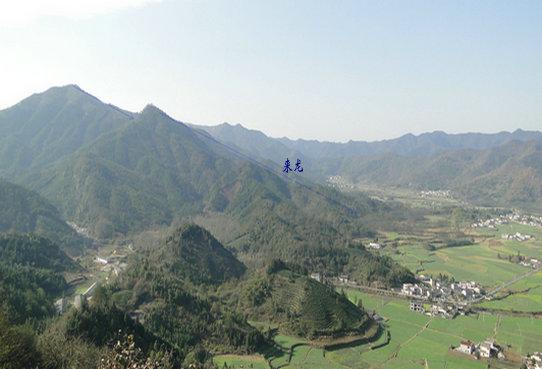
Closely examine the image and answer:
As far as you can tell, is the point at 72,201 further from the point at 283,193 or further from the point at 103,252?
the point at 283,193

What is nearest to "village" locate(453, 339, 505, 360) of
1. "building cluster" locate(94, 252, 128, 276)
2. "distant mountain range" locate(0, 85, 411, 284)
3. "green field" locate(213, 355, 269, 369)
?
"green field" locate(213, 355, 269, 369)

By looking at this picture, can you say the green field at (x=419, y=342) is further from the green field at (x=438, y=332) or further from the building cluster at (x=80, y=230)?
the building cluster at (x=80, y=230)

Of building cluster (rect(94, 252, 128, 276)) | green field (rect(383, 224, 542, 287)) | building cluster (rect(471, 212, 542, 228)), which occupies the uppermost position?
building cluster (rect(471, 212, 542, 228))

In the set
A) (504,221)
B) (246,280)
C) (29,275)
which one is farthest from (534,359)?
(504,221)

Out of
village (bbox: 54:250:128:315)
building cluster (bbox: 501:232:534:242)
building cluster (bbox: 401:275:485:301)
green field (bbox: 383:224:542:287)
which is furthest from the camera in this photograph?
building cluster (bbox: 501:232:534:242)

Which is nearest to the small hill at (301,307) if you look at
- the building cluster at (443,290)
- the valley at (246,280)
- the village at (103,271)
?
the valley at (246,280)

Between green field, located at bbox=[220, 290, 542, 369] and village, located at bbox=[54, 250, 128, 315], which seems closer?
green field, located at bbox=[220, 290, 542, 369]

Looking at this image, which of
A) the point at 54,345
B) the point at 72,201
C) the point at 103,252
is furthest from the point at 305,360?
the point at 72,201

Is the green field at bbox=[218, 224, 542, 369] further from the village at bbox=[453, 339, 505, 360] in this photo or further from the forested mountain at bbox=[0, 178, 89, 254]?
the forested mountain at bbox=[0, 178, 89, 254]
